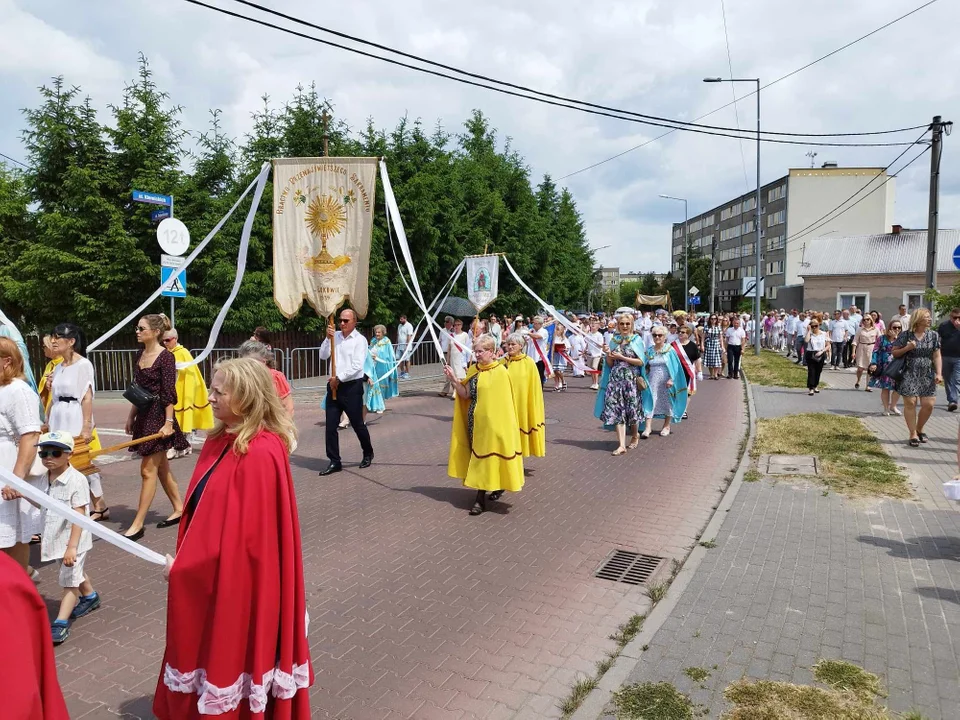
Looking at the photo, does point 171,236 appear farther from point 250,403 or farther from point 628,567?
point 250,403

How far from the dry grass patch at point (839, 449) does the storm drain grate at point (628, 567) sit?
303 centimetres

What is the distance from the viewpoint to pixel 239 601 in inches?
101

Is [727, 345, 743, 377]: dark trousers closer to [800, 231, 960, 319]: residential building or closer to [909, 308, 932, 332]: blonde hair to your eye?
[909, 308, 932, 332]: blonde hair

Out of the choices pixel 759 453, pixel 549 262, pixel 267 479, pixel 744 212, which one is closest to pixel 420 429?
pixel 759 453

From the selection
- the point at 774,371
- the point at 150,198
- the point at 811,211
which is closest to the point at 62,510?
the point at 150,198

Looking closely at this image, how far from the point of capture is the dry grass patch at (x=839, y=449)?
752 centimetres

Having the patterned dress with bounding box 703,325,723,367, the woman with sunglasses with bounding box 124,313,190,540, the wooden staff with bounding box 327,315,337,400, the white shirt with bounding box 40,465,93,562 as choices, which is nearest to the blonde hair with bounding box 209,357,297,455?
the white shirt with bounding box 40,465,93,562

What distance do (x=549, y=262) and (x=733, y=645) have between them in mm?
27702

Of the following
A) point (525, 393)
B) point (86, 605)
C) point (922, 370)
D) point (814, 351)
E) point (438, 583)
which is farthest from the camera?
point (814, 351)

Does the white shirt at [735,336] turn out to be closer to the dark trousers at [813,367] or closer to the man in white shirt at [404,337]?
the dark trousers at [813,367]

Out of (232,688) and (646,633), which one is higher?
(232,688)

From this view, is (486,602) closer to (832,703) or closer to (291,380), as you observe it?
(832,703)

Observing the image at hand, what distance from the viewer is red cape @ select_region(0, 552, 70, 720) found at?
150 cm

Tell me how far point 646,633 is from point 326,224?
5845 mm
